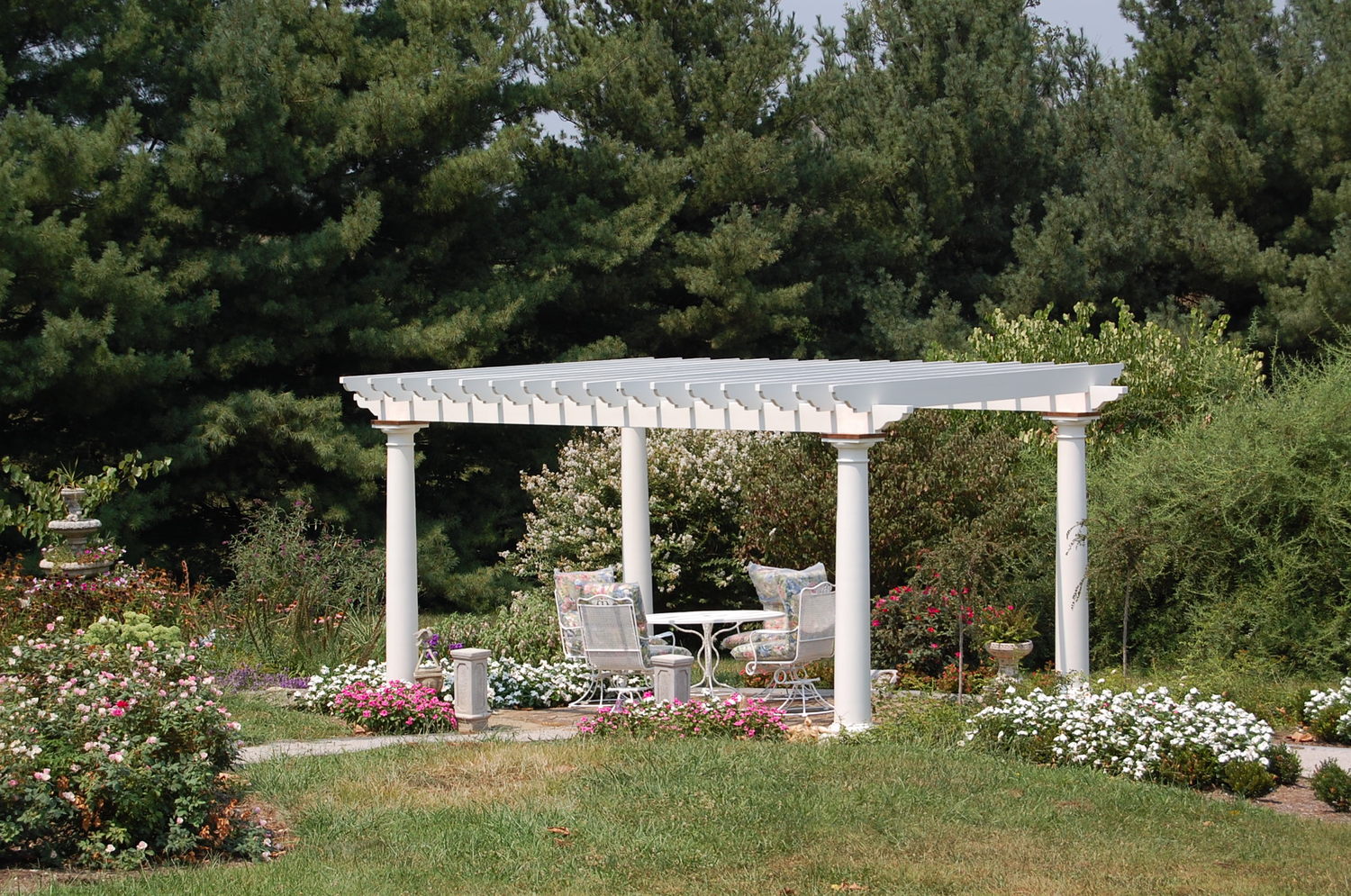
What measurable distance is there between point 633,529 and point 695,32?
1015 centimetres

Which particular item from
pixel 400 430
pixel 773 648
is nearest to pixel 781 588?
pixel 773 648

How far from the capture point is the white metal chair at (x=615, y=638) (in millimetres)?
9969

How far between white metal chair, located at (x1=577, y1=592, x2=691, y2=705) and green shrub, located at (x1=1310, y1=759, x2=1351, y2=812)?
13.2 feet

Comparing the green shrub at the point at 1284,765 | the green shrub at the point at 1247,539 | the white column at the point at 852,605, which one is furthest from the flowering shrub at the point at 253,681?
the green shrub at the point at 1284,765

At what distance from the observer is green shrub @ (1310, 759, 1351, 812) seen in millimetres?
7121

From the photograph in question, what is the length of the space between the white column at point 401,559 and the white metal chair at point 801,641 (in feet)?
7.41

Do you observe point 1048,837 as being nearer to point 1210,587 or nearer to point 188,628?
point 1210,587

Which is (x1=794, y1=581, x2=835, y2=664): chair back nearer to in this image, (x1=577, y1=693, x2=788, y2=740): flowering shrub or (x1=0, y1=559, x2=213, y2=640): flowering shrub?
(x1=577, y1=693, x2=788, y2=740): flowering shrub

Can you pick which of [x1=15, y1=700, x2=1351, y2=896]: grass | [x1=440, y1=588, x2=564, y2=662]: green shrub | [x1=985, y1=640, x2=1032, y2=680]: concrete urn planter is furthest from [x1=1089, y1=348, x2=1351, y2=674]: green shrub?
[x1=440, y1=588, x2=564, y2=662]: green shrub

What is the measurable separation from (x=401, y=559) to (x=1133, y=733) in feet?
16.6

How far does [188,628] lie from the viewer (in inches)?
455

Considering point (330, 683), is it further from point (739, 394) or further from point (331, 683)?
point (739, 394)

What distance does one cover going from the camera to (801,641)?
1001cm

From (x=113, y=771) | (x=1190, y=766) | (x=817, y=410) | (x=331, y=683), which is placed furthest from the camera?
(x=331, y=683)
